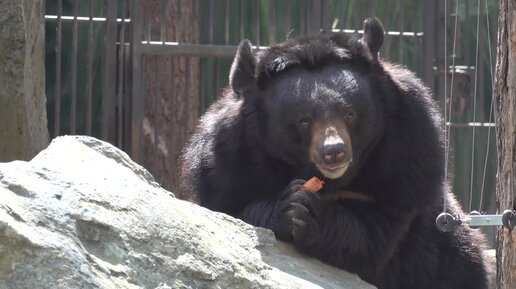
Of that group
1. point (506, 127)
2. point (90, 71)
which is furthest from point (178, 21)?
point (506, 127)

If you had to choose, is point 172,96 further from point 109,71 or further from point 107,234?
point 107,234

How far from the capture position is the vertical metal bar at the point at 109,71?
902cm

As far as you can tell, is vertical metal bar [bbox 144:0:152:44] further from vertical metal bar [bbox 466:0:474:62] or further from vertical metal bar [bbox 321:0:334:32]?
vertical metal bar [bbox 466:0:474:62]

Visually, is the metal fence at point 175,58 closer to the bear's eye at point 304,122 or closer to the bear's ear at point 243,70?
the bear's ear at point 243,70

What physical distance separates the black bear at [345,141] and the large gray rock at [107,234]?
955 mm

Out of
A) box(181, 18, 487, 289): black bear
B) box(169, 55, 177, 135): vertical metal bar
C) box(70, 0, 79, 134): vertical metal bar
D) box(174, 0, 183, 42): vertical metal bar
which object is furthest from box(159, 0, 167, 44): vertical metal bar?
box(181, 18, 487, 289): black bear

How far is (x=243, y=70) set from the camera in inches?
235

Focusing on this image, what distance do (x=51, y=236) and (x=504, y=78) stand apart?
7.12 feet

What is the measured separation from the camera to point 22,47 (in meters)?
7.26

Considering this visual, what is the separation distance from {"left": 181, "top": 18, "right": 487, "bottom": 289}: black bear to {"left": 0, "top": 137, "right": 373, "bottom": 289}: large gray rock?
0.96 meters

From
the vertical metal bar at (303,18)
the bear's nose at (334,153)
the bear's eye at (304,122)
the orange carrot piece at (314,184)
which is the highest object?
the vertical metal bar at (303,18)

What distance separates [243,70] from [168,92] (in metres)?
3.79

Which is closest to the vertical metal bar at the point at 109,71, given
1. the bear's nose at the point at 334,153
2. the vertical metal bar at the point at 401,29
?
the vertical metal bar at the point at 401,29

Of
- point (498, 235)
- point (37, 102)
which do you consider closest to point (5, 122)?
point (37, 102)
